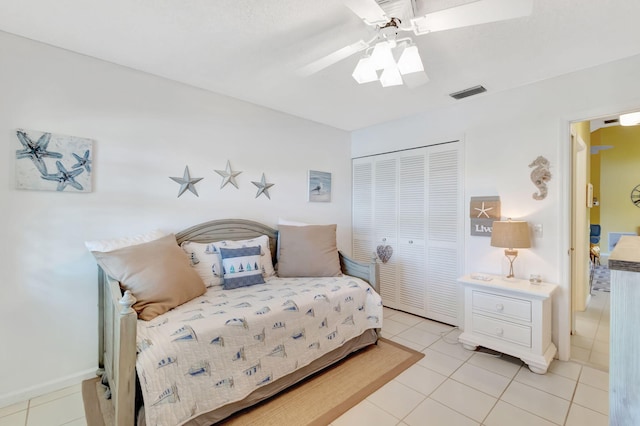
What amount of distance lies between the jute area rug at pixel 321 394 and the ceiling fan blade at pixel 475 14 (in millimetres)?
2243

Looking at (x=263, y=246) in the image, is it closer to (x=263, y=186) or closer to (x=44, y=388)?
(x=263, y=186)

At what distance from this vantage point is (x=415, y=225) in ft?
11.4

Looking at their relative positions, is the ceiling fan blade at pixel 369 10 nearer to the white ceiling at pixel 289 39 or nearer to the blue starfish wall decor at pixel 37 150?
the white ceiling at pixel 289 39

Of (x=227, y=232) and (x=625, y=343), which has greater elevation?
(x=227, y=232)

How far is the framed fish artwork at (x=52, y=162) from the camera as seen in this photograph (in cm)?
198

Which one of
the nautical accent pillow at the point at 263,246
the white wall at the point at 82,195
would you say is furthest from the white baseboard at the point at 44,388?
the nautical accent pillow at the point at 263,246

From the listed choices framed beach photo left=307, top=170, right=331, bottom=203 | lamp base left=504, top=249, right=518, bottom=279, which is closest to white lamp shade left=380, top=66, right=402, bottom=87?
lamp base left=504, top=249, right=518, bottom=279

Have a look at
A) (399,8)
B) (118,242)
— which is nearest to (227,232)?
(118,242)

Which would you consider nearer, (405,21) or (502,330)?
(405,21)

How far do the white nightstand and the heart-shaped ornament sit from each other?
3.63ft

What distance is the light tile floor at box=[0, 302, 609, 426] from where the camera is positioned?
5.92ft

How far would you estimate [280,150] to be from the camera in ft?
11.1

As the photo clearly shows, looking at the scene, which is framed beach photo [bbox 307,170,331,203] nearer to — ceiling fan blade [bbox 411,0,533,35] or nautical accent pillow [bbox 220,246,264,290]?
nautical accent pillow [bbox 220,246,264,290]

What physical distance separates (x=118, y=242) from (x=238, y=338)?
115 centimetres
